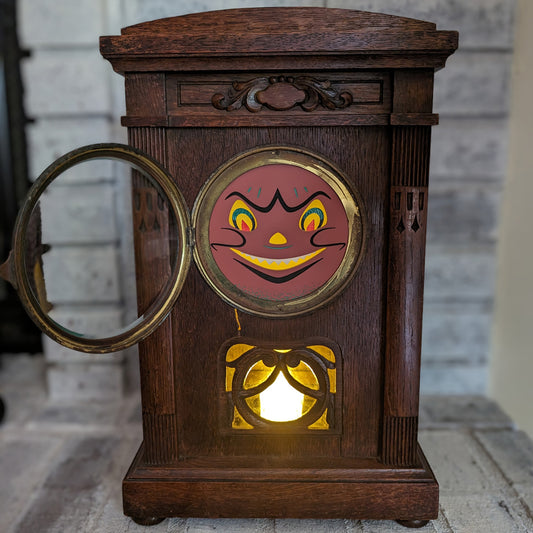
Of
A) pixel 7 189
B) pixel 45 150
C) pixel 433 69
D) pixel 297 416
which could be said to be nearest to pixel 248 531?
pixel 297 416

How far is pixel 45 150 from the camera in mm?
1747

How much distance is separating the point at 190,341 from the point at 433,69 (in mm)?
770

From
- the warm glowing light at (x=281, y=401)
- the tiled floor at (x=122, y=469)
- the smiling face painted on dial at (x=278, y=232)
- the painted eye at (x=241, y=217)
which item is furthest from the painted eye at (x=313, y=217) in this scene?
the tiled floor at (x=122, y=469)

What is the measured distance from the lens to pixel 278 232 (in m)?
1.12

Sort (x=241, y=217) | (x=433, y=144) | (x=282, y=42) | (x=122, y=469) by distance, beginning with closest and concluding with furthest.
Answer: (x=282, y=42) < (x=241, y=217) < (x=122, y=469) < (x=433, y=144)

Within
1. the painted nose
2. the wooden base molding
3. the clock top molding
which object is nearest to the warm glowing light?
the wooden base molding

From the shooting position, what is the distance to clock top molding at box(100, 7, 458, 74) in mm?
1010

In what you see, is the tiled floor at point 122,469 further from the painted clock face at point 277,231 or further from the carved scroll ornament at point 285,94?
the carved scroll ornament at point 285,94

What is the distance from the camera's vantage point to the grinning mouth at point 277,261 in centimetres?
113

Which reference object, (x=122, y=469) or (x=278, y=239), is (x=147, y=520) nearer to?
(x=122, y=469)

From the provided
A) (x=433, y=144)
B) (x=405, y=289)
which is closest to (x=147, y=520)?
(x=405, y=289)

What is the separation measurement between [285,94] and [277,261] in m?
0.35

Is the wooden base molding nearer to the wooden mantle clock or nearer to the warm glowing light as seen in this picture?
the wooden mantle clock

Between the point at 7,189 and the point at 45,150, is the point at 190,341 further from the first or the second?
the point at 7,189
